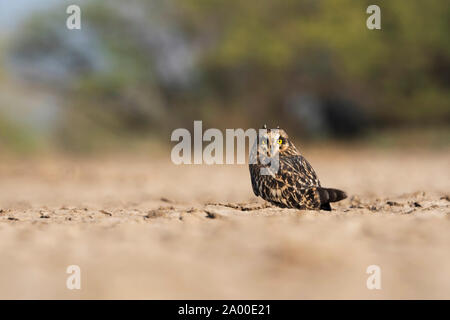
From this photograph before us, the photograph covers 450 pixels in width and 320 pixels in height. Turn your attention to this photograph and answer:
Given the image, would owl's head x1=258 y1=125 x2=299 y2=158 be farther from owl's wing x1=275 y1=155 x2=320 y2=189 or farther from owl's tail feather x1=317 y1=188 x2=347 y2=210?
owl's tail feather x1=317 y1=188 x2=347 y2=210

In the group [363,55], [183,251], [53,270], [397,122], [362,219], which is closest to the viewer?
[53,270]

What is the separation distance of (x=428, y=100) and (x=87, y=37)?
12.4 meters

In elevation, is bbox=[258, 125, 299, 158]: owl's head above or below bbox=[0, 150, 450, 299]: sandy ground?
above

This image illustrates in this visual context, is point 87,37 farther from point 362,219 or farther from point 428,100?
point 362,219

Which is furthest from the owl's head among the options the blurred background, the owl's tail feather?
the blurred background

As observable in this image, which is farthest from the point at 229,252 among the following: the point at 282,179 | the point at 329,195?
the point at 329,195

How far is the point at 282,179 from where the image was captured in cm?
514

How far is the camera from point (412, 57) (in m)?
20.5

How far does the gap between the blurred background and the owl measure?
15.9 meters

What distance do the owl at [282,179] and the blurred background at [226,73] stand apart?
15.9 metres

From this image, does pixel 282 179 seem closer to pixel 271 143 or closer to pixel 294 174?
pixel 294 174

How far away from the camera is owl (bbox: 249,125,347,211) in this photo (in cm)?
516

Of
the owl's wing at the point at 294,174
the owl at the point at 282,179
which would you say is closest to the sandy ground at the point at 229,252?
the owl at the point at 282,179

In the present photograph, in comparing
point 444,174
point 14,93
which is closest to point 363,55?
point 444,174
